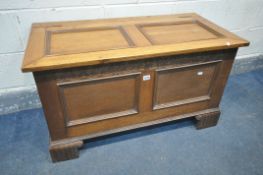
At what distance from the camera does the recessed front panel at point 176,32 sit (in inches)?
45.4

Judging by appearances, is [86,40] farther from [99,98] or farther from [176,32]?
[176,32]

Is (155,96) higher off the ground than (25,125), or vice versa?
(155,96)

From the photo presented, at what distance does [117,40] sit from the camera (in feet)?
3.69

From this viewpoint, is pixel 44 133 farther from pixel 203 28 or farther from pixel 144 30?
pixel 203 28

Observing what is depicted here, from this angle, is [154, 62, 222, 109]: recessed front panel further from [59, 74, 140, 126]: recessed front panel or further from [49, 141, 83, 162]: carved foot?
[49, 141, 83, 162]: carved foot

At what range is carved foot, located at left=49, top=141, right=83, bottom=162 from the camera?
46.6 inches

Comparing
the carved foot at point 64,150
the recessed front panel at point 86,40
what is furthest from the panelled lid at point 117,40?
the carved foot at point 64,150

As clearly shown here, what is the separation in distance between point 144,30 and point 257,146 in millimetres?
1039

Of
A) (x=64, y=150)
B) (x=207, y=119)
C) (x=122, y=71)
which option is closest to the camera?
(x=122, y=71)

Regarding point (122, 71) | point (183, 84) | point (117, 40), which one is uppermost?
point (117, 40)

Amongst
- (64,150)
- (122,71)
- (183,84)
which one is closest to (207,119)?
(183,84)

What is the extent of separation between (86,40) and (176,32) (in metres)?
0.53

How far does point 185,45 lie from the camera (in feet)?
3.56

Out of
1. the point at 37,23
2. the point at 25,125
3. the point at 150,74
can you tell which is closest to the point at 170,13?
the point at 150,74
